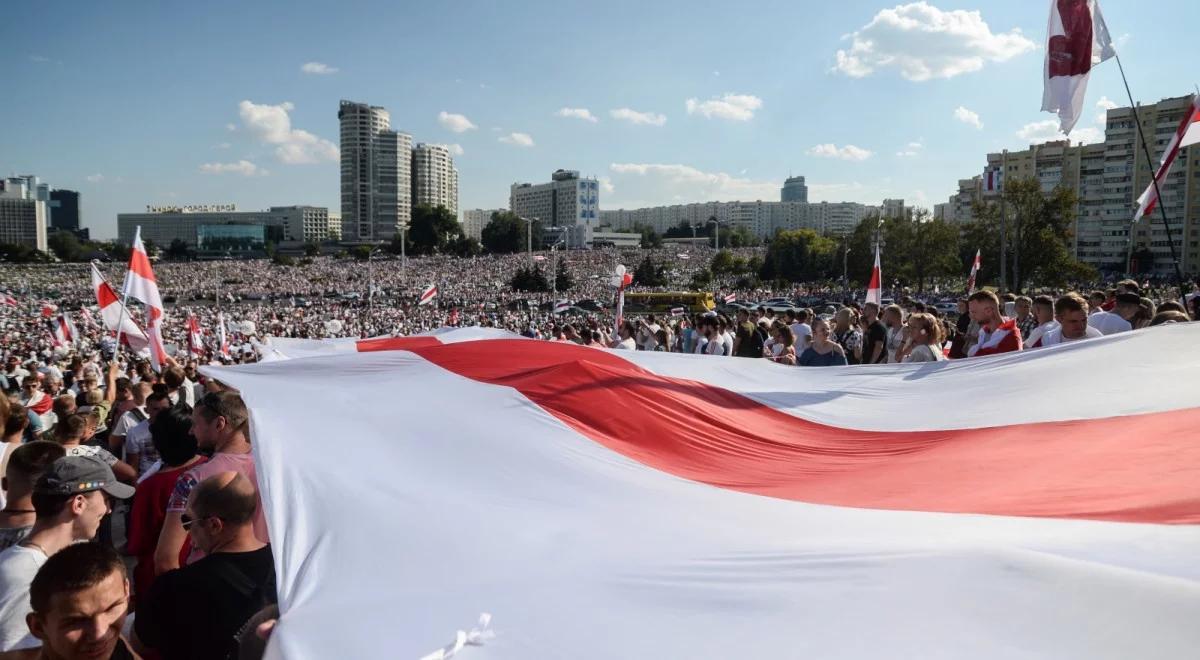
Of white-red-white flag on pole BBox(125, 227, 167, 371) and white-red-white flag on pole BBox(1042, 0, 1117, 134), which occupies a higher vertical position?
white-red-white flag on pole BBox(1042, 0, 1117, 134)

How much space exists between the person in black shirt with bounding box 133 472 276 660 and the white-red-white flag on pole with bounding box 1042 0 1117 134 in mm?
7969

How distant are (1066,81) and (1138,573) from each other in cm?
723

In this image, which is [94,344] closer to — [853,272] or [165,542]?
[165,542]

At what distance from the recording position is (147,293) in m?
10.1

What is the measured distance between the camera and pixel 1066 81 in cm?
738

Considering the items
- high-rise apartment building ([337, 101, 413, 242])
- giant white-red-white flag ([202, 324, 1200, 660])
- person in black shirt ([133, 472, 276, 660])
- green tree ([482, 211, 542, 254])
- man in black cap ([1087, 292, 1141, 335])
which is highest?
high-rise apartment building ([337, 101, 413, 242])

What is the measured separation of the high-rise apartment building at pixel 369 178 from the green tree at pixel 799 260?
124305 millimetres

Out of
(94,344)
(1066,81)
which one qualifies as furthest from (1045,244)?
(94,344)

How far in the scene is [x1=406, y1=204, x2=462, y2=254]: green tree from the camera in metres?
136

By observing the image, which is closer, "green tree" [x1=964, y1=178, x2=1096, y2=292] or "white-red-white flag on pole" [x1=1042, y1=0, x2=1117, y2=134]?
"white-red-white flag on pole" [x1=1042, y1=0, x2=1117, y2=134]

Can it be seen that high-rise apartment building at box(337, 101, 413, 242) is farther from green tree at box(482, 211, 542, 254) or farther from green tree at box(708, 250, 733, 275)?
green tree at box(708, 250, 733, 275)

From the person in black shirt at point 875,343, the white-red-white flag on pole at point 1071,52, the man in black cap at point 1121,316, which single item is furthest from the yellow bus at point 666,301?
the man in black cap at point 1121,316

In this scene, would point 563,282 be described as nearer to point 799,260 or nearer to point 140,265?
point 799,260

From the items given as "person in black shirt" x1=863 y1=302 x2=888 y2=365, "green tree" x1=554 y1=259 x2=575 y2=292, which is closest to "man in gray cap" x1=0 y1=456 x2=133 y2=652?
"person in black shirt" x1=863 y1=302 x2=888 y2=365
